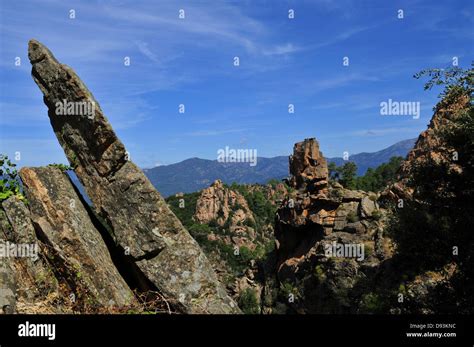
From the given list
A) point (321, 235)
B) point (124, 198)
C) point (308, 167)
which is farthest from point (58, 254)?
point (308, 167)

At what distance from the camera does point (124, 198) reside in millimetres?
13180

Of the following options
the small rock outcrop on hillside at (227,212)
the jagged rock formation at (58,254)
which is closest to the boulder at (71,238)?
the jagged rock formation at (58,254)

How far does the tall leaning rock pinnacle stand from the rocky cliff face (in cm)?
3

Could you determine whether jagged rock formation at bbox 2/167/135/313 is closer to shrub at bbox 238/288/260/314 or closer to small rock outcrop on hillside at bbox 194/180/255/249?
shrub at bbox 238/288/260/314

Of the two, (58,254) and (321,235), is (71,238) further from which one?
(321,235)

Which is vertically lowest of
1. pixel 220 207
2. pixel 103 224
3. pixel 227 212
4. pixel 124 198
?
pixel 227 212

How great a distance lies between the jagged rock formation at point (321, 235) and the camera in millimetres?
41750

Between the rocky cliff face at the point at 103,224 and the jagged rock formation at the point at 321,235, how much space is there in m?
28.9

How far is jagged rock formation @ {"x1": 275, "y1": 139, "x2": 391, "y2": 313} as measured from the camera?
137 ft

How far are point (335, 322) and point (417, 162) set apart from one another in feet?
55.8

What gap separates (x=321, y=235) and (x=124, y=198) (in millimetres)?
45393

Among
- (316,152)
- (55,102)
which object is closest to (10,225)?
(55,102)

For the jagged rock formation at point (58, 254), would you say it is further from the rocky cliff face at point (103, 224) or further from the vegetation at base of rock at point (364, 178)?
the vegetation at base of rock at point (364, 178)

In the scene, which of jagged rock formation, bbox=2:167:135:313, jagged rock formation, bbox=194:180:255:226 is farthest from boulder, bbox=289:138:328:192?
jagged rock formation, bbox=194:180:255:226
